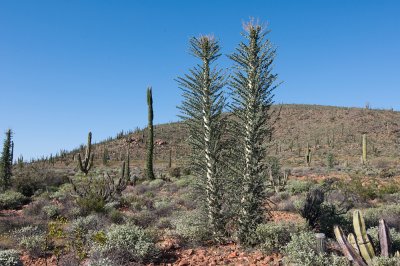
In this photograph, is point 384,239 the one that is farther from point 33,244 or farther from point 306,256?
point 33,244

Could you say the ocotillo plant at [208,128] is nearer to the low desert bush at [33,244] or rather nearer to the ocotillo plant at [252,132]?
the ocotillo plant at [252,132]

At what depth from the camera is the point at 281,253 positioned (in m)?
7.64

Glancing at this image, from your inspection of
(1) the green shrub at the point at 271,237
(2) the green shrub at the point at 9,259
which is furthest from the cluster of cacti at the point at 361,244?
(2) the green shrub at the point at 9,259

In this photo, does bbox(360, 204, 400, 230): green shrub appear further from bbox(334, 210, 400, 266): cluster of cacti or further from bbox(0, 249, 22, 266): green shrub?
bbox(0, 249, 22, 266): green shrub

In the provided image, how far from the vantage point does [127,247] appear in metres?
7.85

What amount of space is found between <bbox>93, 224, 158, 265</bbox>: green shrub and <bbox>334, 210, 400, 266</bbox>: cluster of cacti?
3.63 meters

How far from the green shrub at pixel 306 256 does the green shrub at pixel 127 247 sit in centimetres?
270

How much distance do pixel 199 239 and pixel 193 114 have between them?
277 cm

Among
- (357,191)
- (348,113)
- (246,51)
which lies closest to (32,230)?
(246,51)

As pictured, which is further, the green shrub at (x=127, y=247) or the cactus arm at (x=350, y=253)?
the green shrub at (x=127, y=247)

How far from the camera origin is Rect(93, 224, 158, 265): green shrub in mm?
7504

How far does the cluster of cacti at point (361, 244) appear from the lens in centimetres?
634

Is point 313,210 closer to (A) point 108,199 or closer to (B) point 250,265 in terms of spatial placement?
(B) point 250,265

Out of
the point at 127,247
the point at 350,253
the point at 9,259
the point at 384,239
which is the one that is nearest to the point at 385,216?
the point at 384,239
